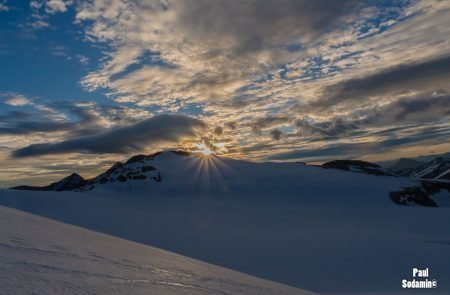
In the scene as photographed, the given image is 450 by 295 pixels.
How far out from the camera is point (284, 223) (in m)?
35.6

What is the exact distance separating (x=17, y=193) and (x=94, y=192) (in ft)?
59.4

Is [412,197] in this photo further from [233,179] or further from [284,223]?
[284,223]

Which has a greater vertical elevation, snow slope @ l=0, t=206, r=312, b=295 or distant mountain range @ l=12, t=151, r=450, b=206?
A: distant mountain range @ l=12, t=151, r=450, b=206

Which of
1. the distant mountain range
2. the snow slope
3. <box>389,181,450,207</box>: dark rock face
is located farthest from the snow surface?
the snow slope

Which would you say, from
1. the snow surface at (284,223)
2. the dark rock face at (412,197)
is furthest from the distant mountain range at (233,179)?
the snow surface at (284,223)

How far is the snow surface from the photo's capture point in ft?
60.7

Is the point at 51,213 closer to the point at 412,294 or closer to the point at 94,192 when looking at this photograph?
the point at 94,192

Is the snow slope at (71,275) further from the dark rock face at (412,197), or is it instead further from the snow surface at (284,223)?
the dark rock face at (412,197)

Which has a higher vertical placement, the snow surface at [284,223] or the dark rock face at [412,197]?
the dark rock face at [412,197]

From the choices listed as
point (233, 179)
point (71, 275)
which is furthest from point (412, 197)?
point (71, 275)

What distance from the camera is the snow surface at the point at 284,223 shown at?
18.5m

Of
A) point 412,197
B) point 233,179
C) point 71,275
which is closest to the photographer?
point 71,275

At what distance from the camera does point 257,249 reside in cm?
2281

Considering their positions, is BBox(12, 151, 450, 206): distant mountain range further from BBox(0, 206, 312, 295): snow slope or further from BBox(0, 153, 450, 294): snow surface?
BBox(0, 206, 312, 295): snow slope
